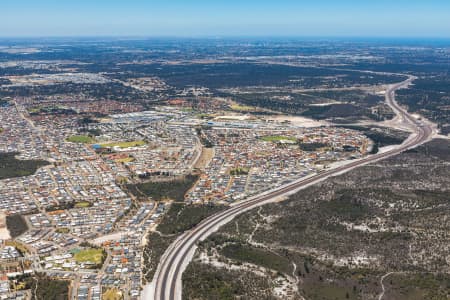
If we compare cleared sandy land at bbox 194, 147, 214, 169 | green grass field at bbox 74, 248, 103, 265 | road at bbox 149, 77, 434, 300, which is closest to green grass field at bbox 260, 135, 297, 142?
cleared sandy land at bbox 194, 147, 214, 169

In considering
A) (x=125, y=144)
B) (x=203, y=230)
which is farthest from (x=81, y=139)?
(x=203, y=230)

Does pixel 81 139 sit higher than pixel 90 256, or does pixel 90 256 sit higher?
pixel 81 139

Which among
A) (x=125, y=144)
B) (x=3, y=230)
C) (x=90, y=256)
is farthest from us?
(x=125, y=144)

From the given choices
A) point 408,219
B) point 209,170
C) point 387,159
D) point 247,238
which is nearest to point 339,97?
point 387,159

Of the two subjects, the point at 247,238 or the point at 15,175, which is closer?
the point at 247,238

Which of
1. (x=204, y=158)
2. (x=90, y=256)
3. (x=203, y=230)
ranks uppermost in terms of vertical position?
(x=204, y=158)

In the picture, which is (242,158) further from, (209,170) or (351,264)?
(351,264)

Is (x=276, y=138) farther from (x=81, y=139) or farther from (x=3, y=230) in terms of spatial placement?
(x=3, y=230)
